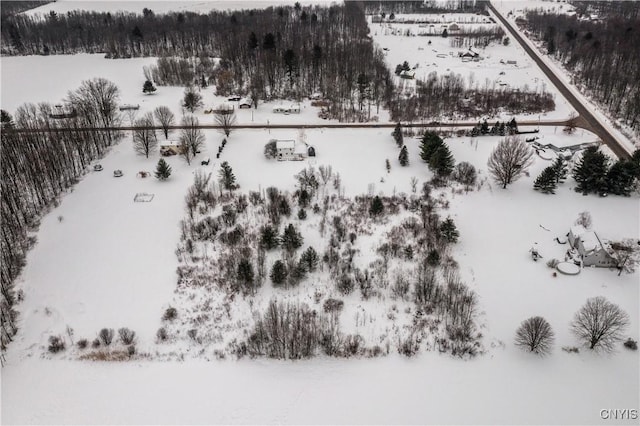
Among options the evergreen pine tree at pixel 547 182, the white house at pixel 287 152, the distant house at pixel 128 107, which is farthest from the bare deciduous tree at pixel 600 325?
the distant house at pixel 128 107

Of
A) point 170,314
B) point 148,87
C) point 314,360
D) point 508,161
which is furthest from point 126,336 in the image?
point 148,87

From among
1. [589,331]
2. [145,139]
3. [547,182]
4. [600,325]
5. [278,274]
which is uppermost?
[145,139]

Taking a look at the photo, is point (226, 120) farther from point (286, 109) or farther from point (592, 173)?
point (592, 173)

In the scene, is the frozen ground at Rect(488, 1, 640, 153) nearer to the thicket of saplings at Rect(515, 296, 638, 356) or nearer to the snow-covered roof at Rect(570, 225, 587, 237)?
the snow-covered roof at Rect(570, 225, 587, 237)

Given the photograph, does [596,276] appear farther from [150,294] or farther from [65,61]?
[65,61]

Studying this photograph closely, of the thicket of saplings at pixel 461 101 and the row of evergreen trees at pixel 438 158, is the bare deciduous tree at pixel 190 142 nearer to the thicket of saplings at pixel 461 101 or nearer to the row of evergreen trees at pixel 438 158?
the row of evergreen trees at pixel 438 158

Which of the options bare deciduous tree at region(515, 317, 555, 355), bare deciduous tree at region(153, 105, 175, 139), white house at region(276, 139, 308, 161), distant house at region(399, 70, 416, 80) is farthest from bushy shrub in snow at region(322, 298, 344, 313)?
distant house at region(399, 70, 416, 80)

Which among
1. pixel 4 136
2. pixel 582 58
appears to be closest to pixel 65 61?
pixel 4 136
